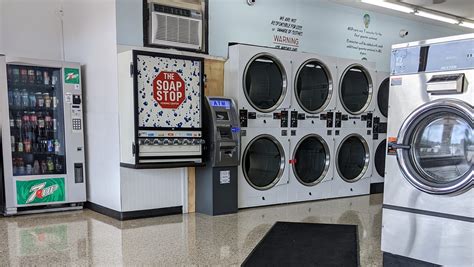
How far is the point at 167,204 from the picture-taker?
454cm

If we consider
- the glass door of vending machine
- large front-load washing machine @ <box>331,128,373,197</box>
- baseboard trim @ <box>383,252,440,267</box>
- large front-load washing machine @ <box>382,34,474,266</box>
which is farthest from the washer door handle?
the glass door of vending machine

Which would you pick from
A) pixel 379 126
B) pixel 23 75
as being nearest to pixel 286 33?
pixel 379 126

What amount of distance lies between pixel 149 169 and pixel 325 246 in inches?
84.5

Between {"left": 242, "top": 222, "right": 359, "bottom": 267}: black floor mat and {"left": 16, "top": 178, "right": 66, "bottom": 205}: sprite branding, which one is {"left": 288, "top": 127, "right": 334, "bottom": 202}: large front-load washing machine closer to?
{"left": 242, "top": 222, "right": 359, "bottom": 267}: black floor mat

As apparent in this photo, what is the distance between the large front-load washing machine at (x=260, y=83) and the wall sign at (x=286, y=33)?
64 cm

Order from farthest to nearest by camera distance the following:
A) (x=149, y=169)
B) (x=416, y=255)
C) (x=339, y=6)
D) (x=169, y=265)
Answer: (x=339, y=6) → (x=149, y=169) → (x=169, y=265) → (x=416, y=255)

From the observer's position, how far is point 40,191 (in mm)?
4590

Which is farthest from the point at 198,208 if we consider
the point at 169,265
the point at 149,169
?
the point at 169,265

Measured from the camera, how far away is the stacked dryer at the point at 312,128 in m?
5.23

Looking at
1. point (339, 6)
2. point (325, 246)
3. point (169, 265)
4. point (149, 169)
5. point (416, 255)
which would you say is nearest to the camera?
point (416, 255)

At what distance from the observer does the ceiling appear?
617 centimetres

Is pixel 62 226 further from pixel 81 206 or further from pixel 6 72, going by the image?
pixel 6 72

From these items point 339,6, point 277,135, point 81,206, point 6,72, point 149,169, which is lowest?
point 81,206

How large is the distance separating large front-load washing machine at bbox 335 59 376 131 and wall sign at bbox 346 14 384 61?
27.3 inches
